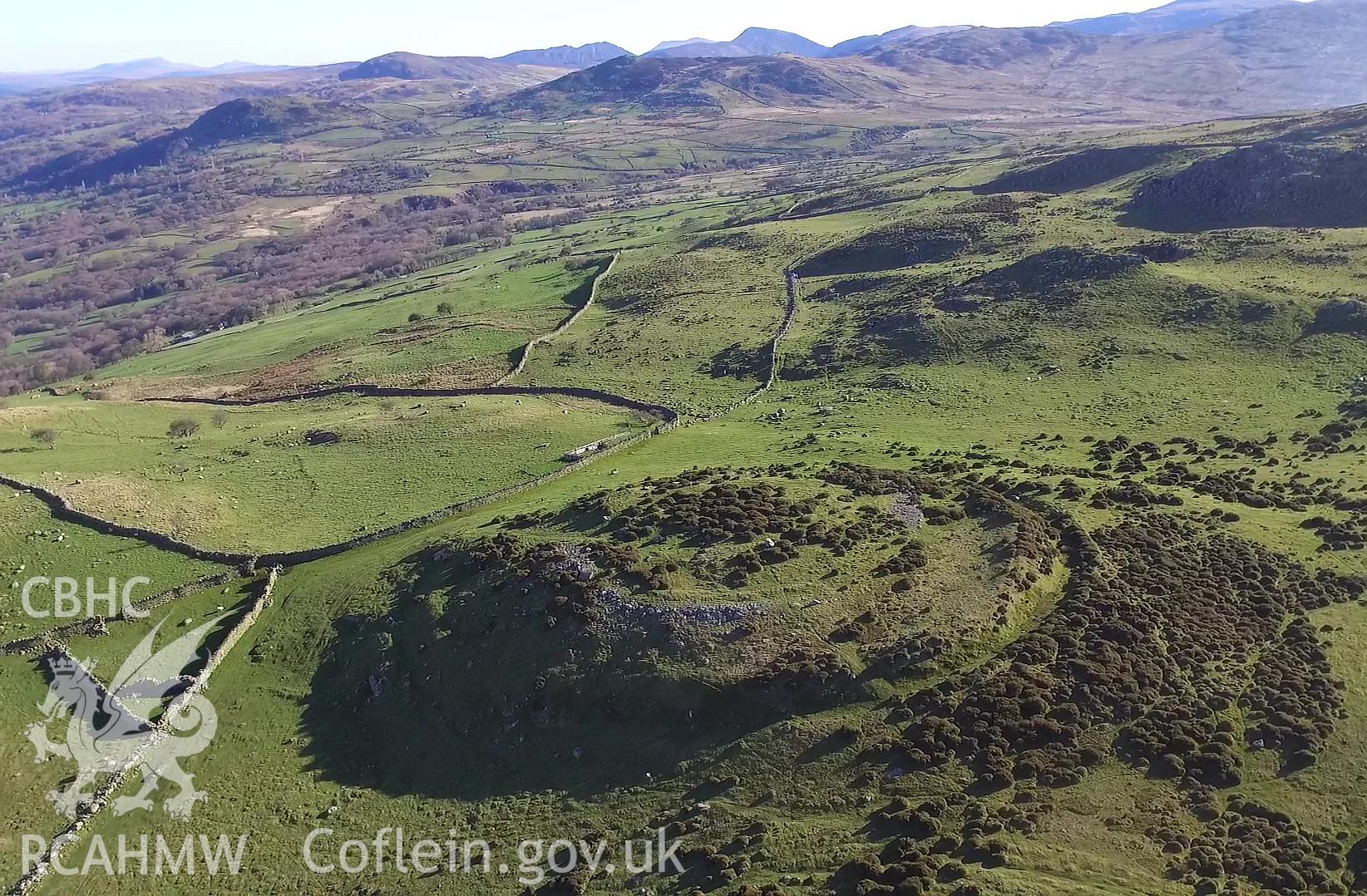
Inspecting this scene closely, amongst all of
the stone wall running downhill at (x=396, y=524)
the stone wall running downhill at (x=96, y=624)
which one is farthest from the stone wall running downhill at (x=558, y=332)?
the stone wall running downhill at (x=96, y=624)

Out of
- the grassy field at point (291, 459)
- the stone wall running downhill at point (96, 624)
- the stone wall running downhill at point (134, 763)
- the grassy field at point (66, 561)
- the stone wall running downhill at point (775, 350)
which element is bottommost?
the stone wall running downhill at point (134, 763)

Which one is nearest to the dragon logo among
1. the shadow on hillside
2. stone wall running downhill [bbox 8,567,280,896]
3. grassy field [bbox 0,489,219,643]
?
stone wall running downhill [bbox 8,567,280,896]

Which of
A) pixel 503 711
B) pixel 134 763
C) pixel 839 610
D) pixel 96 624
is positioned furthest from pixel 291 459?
pixel 839 610

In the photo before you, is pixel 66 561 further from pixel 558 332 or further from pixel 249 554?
pixel 558 332

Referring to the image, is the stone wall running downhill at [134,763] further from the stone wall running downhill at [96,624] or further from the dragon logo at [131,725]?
the stone wall running downhill at [96,624]

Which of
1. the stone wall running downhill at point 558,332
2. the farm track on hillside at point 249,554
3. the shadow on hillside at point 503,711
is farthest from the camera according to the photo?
the stone wall running downhill at point 558,332

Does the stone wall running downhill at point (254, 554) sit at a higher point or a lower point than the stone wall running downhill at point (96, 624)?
higher
